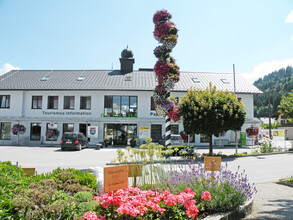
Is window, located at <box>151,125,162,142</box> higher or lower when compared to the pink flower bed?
higher

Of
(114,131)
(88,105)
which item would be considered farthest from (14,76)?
(114,131)

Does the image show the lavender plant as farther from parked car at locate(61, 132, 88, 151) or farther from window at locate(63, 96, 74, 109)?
window at locate(63, 96, 74, 109)

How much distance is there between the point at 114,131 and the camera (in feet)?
84.1

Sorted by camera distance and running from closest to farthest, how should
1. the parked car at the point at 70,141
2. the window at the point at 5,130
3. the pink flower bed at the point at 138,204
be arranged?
the pink flower bed at the point at 138,204 → the parked car at the point at 70,141 → the window at the point at 5,130

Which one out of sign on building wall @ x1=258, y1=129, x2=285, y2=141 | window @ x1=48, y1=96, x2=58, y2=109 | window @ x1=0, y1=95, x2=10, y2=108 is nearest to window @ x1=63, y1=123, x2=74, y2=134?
window @ x1=48, y1=96, x2=58, y2=109

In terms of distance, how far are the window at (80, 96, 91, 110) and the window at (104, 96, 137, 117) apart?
2.07 meters

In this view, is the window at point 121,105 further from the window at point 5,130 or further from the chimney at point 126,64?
the window at point 5,130

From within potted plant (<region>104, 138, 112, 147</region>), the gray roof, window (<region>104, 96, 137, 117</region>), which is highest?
the gray roof

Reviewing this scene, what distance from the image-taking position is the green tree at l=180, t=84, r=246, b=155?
14.0 metres

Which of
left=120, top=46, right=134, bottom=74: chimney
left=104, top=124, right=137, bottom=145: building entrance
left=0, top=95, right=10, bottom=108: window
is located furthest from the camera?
left=120, top=46, right=134, bottom=74: chimney

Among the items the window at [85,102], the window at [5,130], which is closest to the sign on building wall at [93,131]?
the window at [85,102]

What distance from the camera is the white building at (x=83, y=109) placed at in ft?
82.8

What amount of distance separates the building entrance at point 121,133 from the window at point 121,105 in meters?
1.55

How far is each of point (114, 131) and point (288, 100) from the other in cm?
1761
